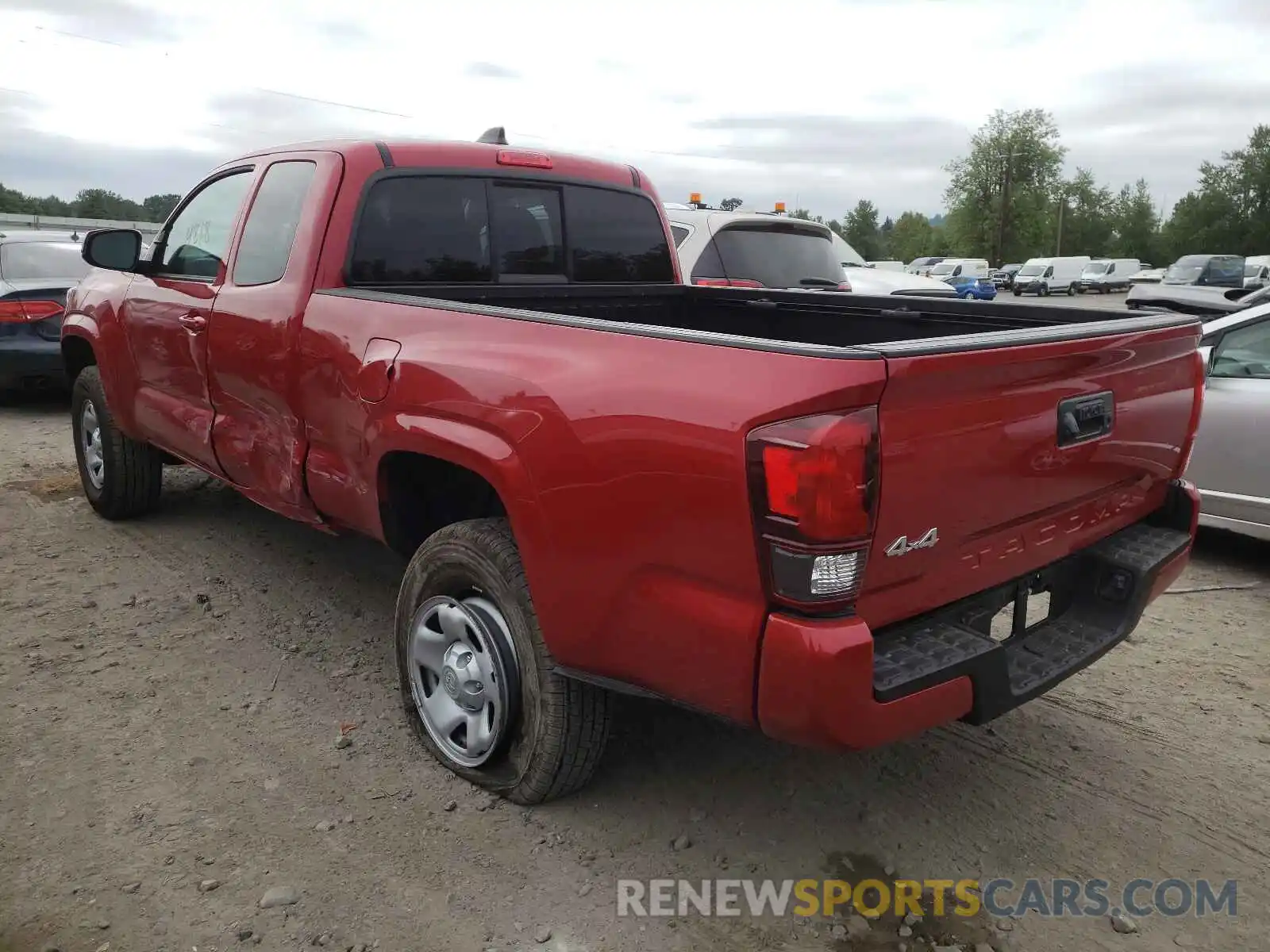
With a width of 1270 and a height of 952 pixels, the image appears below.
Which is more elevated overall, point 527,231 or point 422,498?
point 527,231

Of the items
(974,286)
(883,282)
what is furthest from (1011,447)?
(974,286)

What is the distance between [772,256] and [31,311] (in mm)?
6450

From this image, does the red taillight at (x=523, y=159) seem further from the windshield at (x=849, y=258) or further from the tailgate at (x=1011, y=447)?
the windshield at (x=849, y=258)

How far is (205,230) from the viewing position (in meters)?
4.44

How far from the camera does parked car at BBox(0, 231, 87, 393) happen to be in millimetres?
8555

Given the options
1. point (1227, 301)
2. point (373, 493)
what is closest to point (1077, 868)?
point (373, 493)

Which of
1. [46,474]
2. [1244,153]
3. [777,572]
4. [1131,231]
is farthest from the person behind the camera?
[1131,231]

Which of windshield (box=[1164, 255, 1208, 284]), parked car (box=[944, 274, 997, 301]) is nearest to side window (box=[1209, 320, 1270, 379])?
parked car (box=[944, 274, 997, 301])

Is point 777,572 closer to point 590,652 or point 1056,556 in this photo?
point 590,652

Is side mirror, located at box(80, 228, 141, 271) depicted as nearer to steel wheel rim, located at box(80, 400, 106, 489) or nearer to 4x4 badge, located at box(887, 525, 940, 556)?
steel wheel rim, located at box(80, 400, 106, 489)

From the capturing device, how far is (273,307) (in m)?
3.63

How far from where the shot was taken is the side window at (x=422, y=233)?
11.8ft

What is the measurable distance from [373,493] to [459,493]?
281mm

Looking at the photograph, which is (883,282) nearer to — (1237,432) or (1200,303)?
(1200,303)
